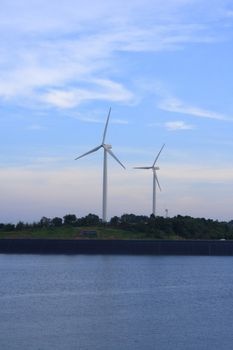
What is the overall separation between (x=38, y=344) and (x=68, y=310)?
390 inches

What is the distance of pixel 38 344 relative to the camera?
2662 centimetres

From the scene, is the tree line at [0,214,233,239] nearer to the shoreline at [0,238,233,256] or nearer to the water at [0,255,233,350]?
the shoreline at [0,238,233,256]

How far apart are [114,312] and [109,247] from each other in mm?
68130

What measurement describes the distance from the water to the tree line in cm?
5089

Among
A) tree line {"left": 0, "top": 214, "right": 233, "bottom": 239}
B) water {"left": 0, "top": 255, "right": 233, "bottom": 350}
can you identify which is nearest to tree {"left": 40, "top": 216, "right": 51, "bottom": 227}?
tree line {"left": 0, "top": 214, "right": 233, "bottom": 239}

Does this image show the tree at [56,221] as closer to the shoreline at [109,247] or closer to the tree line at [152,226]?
the tree line at [152,226]

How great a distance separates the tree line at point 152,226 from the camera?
11256cm

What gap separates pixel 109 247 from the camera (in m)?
104

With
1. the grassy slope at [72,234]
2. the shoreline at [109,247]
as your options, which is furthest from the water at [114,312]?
the grassy slope at [72,234]

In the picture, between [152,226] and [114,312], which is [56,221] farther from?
[114,312]

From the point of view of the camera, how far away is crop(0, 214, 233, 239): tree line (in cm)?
11256

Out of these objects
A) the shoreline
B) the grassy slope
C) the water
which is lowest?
the water

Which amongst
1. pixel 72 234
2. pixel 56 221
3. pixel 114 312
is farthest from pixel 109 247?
pixel 114 312

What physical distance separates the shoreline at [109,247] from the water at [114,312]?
42262mm
